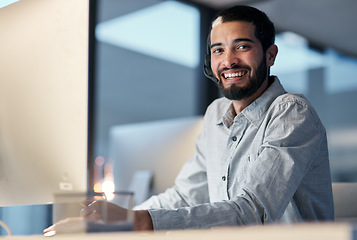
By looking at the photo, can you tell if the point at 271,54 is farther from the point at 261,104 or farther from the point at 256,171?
the point at 256,171

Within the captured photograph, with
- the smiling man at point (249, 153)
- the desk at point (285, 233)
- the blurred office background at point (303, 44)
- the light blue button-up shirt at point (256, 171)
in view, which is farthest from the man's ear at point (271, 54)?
the blurred office background at point (303, 44)

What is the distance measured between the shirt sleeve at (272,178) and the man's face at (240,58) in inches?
7.3

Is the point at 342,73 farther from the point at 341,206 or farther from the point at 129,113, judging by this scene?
the point at 129,113

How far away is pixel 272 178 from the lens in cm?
120

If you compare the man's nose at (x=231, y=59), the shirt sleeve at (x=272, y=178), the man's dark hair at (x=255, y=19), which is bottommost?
the shirt sleeve at (x=272, y=178)

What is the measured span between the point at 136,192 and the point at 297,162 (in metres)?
1.77

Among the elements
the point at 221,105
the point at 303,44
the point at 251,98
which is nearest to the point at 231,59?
the point at 251,98

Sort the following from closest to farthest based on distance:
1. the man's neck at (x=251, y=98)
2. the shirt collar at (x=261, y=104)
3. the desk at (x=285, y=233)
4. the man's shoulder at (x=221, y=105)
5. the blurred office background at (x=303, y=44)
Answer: the desk at (x=285, y=233), the shirt collar at (x=261, y=104), the man's neck at (x=251, y=98), the man's shoulder at (x=221, y=105), the blurred office background at (x=303, y=44)

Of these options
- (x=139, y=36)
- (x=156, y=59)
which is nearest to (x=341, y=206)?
(x=139, y=36)

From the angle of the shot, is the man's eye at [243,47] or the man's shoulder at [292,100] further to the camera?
the man's eye at [243,47]

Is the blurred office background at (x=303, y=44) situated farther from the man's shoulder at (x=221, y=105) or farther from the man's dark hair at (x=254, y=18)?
the man's dark hair at (x=254, y=18)

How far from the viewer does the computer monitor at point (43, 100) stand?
1.14m

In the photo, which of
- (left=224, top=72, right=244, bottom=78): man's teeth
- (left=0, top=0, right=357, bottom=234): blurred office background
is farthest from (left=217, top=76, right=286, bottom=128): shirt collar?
(left=0, top=0, right=357, bottom=234): blurred office background

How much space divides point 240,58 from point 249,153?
33cm
